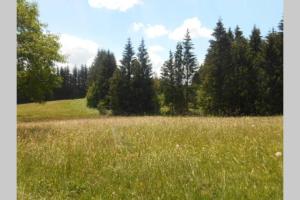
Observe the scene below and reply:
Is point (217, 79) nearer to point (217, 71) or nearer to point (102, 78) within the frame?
point (217, 71)

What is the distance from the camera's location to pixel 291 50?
452 cm

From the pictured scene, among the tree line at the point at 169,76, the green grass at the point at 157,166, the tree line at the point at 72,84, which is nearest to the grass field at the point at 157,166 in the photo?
the green grass at the point at 157,166

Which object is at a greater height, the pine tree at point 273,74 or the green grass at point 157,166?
the pine tree at point 273,74

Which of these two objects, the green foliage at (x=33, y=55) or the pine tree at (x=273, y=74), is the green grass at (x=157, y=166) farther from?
the pine tree at (x=273, y=74)

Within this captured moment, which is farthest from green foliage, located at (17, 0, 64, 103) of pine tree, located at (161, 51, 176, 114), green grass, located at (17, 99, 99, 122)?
pine tree, located at (161, 51, 176, 114)

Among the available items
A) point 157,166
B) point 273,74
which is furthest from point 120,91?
point 157,166

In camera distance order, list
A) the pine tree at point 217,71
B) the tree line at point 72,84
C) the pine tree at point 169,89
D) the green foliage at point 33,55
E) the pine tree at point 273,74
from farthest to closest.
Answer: the pine tree at point 169,89
the pine tree at point 217,71
the tree line at point 72,84
the pine tree at point 273,74
the green foliage at point 33,55

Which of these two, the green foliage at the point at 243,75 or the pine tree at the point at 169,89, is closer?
the green foliage at the point at 243,75

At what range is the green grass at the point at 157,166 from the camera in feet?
14.0

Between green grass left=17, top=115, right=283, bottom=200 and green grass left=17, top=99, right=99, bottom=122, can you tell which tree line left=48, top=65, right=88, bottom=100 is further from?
green grass left=17, top=115, right=283, bottom=200

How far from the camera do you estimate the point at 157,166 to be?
502 cm

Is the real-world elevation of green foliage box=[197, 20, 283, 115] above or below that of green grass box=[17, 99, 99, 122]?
above

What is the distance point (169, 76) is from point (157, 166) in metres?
29.4

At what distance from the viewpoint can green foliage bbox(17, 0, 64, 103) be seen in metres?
14.8
